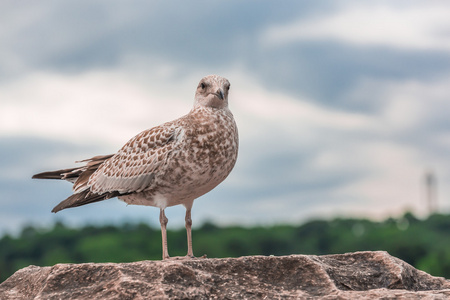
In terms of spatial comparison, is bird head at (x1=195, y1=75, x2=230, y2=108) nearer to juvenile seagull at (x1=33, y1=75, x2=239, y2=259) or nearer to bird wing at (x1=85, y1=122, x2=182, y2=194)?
juvenile seagull at (x1=33, y1=75, x2=239, y2=259)

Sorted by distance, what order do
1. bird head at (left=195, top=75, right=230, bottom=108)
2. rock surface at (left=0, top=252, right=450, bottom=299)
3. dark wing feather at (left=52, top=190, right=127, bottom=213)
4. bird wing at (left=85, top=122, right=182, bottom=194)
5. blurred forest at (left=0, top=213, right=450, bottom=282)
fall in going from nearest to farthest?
rock surface at (left=0, top=252, right=450, bottom=299) < bird wing at (left=85, top=122, right=182, bottom=194) < bird head at (left=195, top=75, right=230, bottom=108) < dark wing feather at (left=52, top=190, right=127, bottom=213) < blurred forest at (left=0, top=213, right=450, bottom=282)

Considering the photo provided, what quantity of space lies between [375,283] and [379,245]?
8784 centimetres

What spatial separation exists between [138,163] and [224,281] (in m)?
3.68

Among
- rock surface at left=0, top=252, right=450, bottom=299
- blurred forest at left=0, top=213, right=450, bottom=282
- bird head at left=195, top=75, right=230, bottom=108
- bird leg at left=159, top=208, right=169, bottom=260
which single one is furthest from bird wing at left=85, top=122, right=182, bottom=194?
blurred forest at left=0, top=213, right=450, bottom=282

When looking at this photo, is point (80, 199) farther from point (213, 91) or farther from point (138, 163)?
point (213, 91)

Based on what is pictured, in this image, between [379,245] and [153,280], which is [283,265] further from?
[379,245]

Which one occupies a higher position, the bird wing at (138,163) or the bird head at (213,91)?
the bird head at (213,91)

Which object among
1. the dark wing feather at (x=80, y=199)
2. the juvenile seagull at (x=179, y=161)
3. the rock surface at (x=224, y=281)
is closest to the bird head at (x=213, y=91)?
the juvenile seagull at (x=179, y=161)

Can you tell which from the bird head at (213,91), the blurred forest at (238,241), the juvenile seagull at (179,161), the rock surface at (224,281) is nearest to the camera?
the rock surface at (224,281)

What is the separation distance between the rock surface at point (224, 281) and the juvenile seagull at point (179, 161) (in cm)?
204

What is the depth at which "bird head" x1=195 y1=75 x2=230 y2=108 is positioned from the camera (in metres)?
12.4

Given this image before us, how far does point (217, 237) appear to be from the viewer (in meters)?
105

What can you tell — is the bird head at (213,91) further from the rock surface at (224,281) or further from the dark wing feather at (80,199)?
the rock surface at (224,281)

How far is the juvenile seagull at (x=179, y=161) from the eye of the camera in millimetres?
11789
